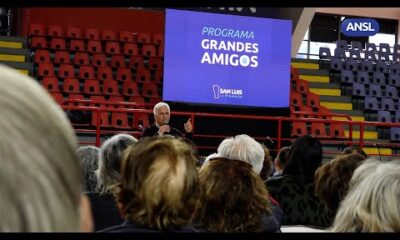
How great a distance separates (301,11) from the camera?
1344 centimetres

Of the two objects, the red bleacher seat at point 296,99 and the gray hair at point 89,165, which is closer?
the gray hair at point 89,165

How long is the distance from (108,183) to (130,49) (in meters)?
10.3

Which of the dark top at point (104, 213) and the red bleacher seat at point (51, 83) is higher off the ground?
the red bleacher seat at point (51, 83)

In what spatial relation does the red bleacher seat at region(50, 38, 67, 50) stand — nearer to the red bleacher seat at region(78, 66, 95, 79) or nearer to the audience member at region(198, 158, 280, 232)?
the red bleacher seat at region(78, 66, 95, 79)

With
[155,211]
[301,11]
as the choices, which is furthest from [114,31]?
[155,211]

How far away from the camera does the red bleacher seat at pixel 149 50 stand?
12.6m

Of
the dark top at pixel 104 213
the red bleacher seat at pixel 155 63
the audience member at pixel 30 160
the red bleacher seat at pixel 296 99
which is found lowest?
the dark top at pixel 104 213

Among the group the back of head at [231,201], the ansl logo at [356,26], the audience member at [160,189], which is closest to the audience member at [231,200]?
the back of head at [231,201]

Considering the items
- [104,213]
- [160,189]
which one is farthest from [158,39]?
[160,189]

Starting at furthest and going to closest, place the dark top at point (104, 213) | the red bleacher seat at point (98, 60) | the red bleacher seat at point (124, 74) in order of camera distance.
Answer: the red bleacher seat at point (98, 60) < the red bleacher seat at point (124, 74) < the dark top at point (104, 213)

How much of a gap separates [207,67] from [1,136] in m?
8.34

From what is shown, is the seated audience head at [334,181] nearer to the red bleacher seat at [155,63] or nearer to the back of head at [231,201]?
the back of head at [231,201]

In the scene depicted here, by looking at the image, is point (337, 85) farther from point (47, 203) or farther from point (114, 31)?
point (47, 203)

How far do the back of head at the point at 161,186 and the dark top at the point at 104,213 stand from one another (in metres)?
0.84
